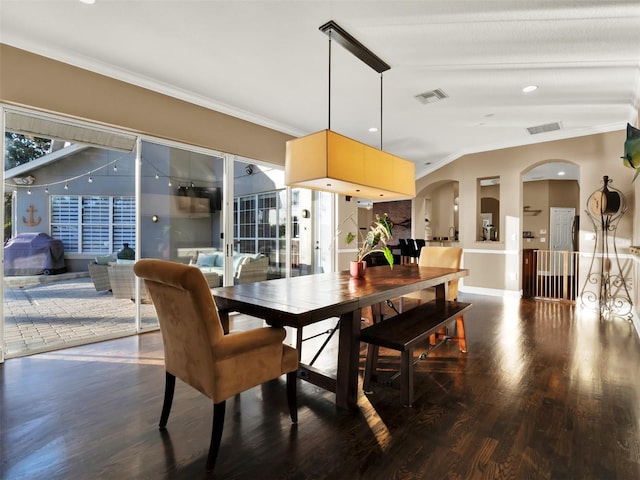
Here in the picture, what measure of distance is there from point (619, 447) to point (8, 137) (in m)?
5.22

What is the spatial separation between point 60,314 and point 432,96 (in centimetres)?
560

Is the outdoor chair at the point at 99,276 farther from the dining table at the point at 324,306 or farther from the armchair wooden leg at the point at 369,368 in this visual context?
the armchair wooden leg at the point at 369,368

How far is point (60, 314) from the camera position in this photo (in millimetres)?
4402

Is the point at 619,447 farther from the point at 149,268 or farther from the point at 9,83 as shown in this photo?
the point at 9,83

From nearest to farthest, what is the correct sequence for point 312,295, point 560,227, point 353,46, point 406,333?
point 312,295
point 406,333
point 353,46
point 560,227

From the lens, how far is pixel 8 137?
10.3ft

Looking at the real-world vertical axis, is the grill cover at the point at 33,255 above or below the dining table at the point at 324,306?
above

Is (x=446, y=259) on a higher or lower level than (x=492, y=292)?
higher

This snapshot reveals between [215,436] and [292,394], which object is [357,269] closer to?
[292,394]

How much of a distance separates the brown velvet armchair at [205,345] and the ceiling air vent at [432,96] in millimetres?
3522

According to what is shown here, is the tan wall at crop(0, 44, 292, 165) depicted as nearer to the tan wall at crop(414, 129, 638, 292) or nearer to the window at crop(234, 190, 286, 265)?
the window at crop(234, 190, 286, 265)

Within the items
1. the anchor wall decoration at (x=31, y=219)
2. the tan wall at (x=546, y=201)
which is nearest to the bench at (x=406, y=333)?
the anchor wall decoration at (x=31, y=219)

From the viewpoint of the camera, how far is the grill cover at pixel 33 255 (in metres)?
3.49

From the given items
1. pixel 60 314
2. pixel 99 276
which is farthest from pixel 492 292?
pixel 60 314
